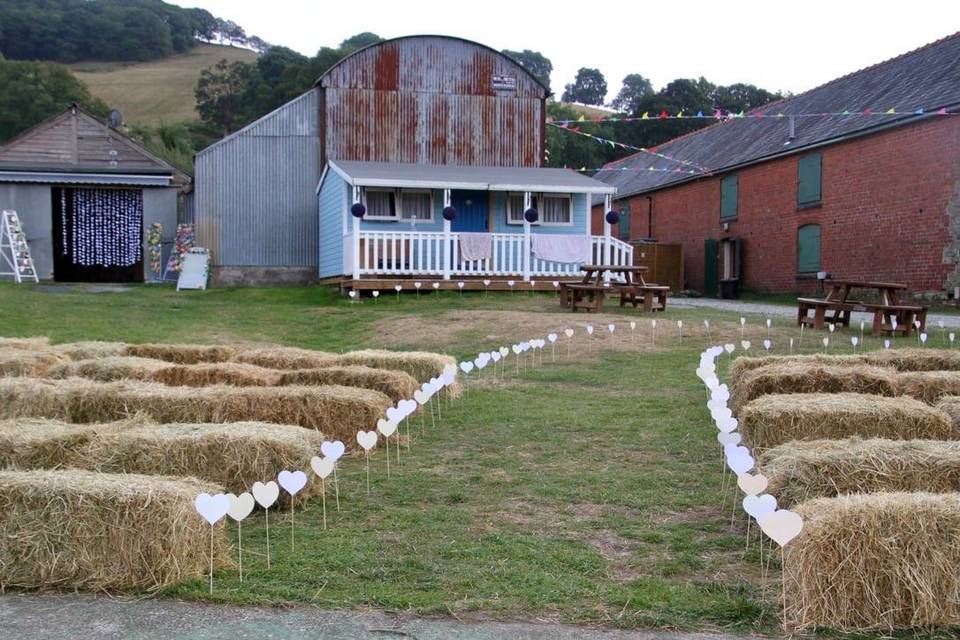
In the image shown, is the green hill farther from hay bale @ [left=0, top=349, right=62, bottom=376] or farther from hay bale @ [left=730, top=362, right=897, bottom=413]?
hay bale @ [left=730, top=362, right=897, bottom=413]

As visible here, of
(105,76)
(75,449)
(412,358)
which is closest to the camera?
(75,449)

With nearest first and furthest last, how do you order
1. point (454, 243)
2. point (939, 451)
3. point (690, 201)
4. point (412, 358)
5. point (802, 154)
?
point (939, 451), point (412, 358), point (454, 243), point (802, 154), point (690, 201)

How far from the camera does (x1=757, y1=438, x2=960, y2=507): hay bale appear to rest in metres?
4.76

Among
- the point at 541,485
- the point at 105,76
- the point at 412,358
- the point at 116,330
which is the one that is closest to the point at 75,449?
the point at 541,485

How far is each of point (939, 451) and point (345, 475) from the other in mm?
3796

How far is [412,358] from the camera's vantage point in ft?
31.8

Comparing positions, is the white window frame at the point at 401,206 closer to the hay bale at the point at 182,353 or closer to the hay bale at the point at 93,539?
the hay bale at the point at 182,353

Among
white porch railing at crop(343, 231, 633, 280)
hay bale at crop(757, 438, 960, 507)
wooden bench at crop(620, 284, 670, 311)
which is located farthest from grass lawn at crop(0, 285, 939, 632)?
white porch railing at crop(343, 231, 633, 280)

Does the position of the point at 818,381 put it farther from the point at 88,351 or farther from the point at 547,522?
the point at 88,351

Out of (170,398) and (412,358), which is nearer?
(170,398)

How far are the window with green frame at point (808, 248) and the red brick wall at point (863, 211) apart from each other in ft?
0.66

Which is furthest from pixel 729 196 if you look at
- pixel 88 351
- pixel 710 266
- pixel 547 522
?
pixel 547 522

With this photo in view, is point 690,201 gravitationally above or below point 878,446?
above

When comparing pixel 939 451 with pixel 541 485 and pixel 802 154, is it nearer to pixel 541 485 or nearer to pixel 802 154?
pixel 541 485
